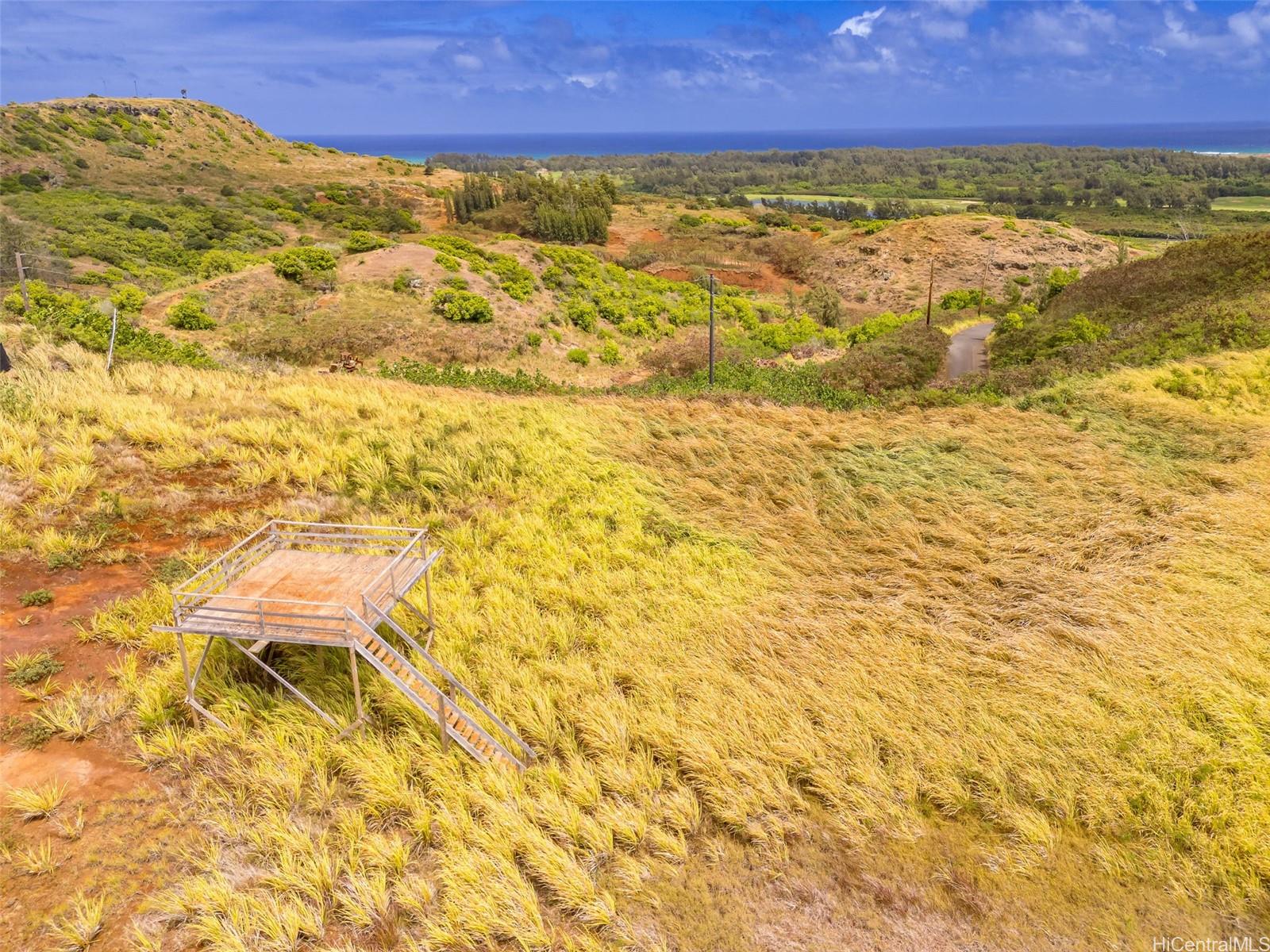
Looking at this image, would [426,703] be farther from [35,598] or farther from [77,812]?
[35,598]

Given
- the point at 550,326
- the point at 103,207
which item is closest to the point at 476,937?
the point at 550,326

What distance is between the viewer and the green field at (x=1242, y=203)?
95.2 metres

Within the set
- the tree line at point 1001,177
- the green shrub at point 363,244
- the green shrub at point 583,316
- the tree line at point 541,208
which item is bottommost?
the green shrub at point 583,316

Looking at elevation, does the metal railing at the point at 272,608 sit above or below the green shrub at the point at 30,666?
above

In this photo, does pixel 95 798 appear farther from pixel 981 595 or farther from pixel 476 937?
pixel 981 595

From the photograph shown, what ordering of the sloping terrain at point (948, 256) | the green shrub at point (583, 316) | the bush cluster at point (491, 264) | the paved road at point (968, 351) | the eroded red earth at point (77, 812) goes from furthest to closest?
the sloping terrain at point (948, 256), the bush cluster at point (491, 264), the green shrub at point (583, 316), the paved road at point (968, 351), the eroded red earth at point (77, 812)

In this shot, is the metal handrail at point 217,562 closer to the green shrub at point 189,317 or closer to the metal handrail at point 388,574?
the metal handrail at point 388,574

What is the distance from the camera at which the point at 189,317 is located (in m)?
25.3

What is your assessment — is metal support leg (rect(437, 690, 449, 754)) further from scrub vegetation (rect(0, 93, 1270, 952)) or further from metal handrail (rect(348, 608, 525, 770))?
scrub vegetation (rect(0, 93, 1270, 952))

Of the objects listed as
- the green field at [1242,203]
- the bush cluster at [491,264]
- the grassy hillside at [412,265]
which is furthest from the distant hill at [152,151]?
the green field at [1242,203]

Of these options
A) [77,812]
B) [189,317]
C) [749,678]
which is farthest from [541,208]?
[77,812]

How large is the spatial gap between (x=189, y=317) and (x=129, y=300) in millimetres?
2318

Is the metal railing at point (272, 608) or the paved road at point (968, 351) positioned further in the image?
the paved road at point (968, 351)

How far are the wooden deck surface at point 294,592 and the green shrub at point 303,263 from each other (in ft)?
87.4
